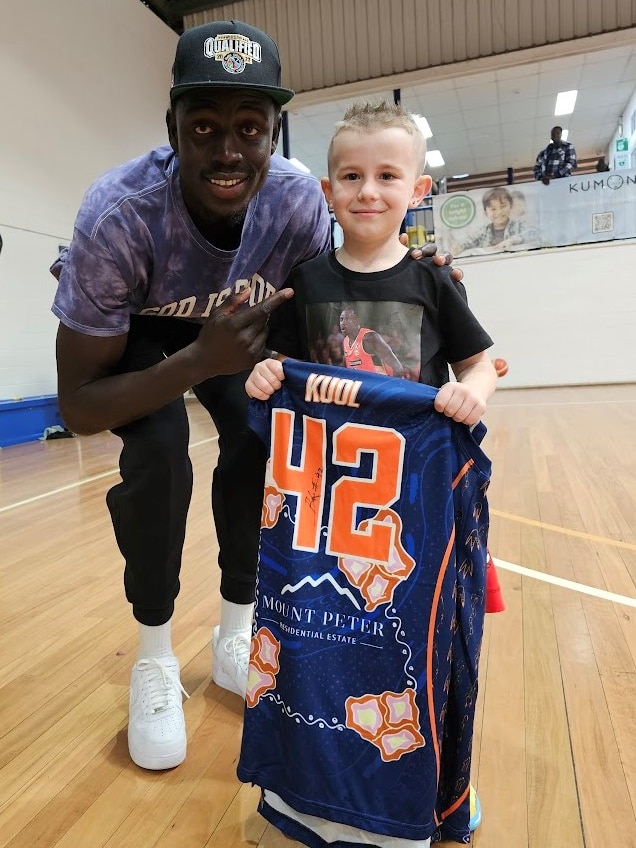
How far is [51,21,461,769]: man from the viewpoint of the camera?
1.02 m

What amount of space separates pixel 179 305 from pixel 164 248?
0.11 m

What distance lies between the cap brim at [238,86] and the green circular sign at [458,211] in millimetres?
6246

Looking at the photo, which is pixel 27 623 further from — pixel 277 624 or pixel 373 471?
pixel 373 471

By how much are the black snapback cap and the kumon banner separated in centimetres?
627

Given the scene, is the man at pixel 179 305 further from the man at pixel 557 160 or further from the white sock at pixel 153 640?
the man at pixel 557 160

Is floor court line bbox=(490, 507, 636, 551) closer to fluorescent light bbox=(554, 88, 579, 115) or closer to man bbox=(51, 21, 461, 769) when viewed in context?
man bbox=(51, 21, 461, 769)


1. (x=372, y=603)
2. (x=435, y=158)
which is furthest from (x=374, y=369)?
(x=435, y=158)

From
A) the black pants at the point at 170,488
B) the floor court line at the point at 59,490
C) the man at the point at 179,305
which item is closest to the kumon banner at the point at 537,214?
the floor court line at the point at 59,490

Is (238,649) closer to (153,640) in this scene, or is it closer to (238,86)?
(153,640)

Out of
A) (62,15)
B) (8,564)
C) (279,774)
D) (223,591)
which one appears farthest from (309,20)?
(279,774)

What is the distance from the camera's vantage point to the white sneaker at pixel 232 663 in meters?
1.33

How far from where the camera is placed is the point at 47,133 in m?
5.68

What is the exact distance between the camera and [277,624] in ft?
2.99

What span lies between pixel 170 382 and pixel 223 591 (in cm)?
54
